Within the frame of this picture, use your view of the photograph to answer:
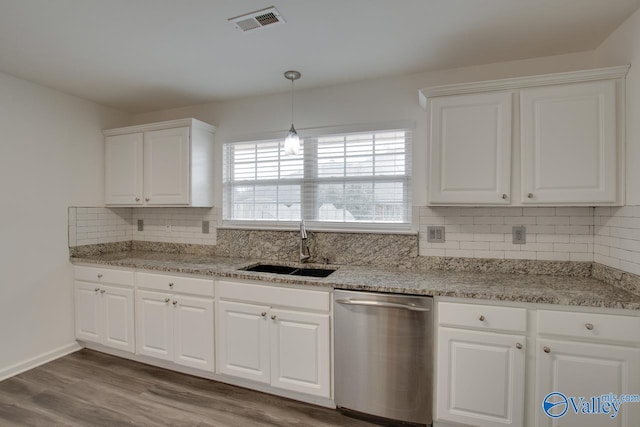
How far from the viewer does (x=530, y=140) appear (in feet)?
6.42

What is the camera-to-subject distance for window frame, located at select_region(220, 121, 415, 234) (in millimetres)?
2527

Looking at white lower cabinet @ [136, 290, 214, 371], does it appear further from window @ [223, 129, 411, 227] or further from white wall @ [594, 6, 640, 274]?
white wall @ [594, 6, 640, 274]

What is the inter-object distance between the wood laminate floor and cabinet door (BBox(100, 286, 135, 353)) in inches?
8.2

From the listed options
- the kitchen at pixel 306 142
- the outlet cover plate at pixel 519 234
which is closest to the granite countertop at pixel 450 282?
the kitchen at pixel 306 142

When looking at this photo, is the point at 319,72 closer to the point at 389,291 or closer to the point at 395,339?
the point at 389,291

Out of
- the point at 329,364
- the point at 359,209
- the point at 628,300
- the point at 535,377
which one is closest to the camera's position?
the point at 628,300

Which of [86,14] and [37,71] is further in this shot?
[37,71]

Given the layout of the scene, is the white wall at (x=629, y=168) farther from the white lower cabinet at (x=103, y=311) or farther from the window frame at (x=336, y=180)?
the white lower cabinet at (x=103, y=311)

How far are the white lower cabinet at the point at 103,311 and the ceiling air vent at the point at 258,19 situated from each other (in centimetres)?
229

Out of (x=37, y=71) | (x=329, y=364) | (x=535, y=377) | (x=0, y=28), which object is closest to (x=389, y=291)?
(x=329, y=364)

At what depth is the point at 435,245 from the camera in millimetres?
2443

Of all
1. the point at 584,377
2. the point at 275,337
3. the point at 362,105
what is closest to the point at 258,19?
the point at 362,105

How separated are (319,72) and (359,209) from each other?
1.17 m

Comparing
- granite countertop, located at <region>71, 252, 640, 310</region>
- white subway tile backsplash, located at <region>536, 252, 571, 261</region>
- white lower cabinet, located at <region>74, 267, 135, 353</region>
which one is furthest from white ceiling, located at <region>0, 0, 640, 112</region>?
white lower cabinet, located at <region>74, 267, 135, 353</region>
